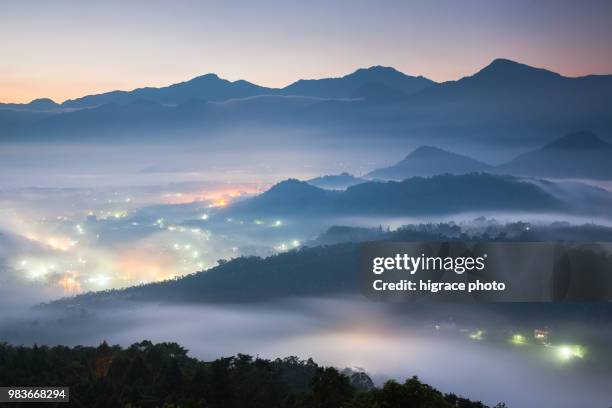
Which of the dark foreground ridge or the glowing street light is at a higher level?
the dark foreground ridge

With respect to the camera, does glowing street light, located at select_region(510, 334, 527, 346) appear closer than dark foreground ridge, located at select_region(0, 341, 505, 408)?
No

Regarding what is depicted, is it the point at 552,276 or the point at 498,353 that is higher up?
the point at 552,276

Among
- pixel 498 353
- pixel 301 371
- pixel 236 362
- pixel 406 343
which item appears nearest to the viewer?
pixel 236 362

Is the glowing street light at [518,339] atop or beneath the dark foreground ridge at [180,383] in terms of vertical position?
beneath

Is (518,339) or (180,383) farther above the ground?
(180,383)

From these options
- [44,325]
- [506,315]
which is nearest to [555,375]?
[506,315]

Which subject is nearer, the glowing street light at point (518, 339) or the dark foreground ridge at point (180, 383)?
the dark foreground ridge at point (180, 383)

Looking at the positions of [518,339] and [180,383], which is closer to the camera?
[180,383]

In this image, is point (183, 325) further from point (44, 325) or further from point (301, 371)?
point (301, 371)
